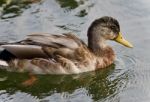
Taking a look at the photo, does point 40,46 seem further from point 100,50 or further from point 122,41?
point 122,41

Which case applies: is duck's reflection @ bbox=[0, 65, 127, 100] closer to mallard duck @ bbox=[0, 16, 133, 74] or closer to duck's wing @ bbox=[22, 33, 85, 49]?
mallard duck @ bbox=[0, 16, 133, 74]

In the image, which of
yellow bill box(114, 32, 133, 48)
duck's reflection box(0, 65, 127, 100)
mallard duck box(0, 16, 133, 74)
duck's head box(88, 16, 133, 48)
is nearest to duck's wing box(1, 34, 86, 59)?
mallard duck box(0, 16, 133, 74)

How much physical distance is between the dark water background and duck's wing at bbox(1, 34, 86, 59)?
0.35 meters

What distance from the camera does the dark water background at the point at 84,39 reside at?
8.73 meters

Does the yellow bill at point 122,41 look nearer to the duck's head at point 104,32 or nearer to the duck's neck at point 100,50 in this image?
the duck's head at point 104,32

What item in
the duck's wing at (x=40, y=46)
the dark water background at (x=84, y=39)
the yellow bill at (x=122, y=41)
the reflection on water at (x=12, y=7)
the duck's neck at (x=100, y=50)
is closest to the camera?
the dark water background at (x=84, y=39)

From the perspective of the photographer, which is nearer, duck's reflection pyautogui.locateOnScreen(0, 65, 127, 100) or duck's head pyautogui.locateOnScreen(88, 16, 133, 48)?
duck's reflection pyautogui.locateOnScreen(0, 65, 127, 100)

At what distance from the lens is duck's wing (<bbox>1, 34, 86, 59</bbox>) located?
9.23 meters

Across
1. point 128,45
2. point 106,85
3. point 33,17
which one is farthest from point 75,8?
point 106,85

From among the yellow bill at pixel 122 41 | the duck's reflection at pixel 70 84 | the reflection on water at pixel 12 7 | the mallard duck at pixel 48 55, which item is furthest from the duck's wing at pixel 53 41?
the reflection on water at pixel 12 7

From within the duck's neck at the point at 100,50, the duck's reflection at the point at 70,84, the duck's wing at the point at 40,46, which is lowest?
the duck's reflection at the point at 70,84

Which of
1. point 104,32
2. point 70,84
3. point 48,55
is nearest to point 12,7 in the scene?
point 104,32

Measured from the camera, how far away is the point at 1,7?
38.1 ft

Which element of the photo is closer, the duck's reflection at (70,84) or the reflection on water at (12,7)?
the duck's reflection at (70,84)
